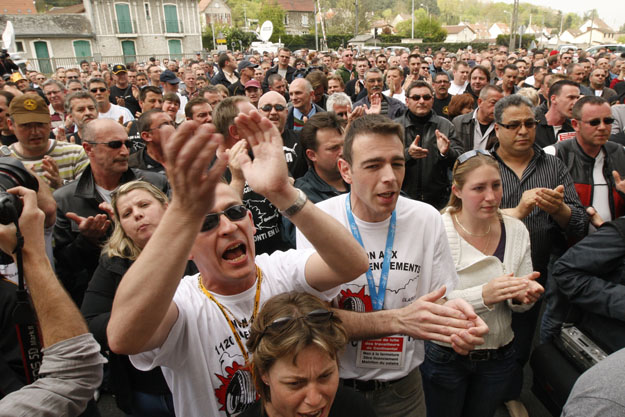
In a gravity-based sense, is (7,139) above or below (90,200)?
above

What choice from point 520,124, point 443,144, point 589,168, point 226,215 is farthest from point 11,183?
point 589,168

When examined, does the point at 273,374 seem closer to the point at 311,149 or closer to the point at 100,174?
the point at 311,149

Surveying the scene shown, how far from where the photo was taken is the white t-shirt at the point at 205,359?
65.6 inches

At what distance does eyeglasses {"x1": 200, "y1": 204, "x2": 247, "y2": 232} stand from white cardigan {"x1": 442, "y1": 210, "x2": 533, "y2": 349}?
52.4 inches

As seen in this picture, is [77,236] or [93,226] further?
[77,236]

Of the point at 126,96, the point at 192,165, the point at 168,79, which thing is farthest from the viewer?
the point at 126,96

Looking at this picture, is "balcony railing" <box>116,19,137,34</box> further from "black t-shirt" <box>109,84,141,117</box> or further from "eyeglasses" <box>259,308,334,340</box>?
"eyeglasses" <box>259,308,334,340</box>

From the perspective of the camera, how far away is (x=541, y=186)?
3.37 meters

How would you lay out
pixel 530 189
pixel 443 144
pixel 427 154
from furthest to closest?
pixel 427 154
pixel 443 144
pixel 530 189

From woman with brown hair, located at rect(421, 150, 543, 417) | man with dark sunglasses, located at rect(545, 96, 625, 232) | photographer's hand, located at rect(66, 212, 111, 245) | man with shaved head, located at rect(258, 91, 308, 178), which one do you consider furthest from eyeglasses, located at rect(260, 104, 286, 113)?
man with dark sunglasses, located at rect(545, 96, 625, 232)

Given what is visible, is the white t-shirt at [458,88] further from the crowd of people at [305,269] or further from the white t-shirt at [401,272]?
the white t-shirt at [401,272]

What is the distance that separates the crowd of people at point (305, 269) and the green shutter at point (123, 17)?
50.3 m

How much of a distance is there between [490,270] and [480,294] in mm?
277

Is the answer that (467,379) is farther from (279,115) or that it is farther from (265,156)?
(279,115)
